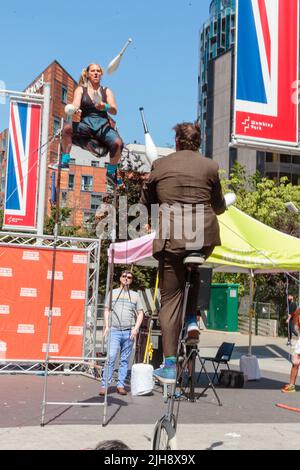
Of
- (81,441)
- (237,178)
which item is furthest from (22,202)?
(237,178)

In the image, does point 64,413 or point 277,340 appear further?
point 277,340

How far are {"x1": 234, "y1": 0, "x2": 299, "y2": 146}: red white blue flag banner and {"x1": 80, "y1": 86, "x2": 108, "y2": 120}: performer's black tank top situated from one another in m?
4.71

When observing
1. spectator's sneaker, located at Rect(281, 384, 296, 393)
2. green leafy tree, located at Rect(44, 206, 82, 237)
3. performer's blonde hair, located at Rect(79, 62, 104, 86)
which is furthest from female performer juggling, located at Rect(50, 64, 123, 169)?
green leafy tree, located at Rect(44, 206, 82, 237)

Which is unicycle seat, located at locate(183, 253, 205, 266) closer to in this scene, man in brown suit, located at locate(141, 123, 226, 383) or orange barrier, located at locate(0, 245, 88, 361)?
man in brown suit, located at locate(141, 123, 226, 383)

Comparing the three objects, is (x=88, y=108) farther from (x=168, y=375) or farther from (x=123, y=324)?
(x=168, y=375)

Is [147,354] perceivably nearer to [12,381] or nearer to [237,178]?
[12,381]

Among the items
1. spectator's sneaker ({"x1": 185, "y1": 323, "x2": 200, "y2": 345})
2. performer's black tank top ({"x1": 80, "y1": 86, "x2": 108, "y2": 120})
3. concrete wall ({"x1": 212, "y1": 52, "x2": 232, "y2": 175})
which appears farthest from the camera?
concrete wall ({"x1": 212, "y1": 52, "x2": 232, "y2": 175})

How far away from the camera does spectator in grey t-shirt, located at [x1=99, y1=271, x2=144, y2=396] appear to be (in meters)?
10.9

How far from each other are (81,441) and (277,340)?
79.2 ft

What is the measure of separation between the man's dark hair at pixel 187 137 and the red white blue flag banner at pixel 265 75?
7637 millimetres

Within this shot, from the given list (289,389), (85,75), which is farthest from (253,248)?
(85,75)

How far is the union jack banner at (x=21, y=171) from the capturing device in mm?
13914

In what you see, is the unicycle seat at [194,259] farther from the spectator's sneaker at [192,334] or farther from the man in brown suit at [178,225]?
the spectator's sneaker at [192,334]

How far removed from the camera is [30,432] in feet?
21.4
